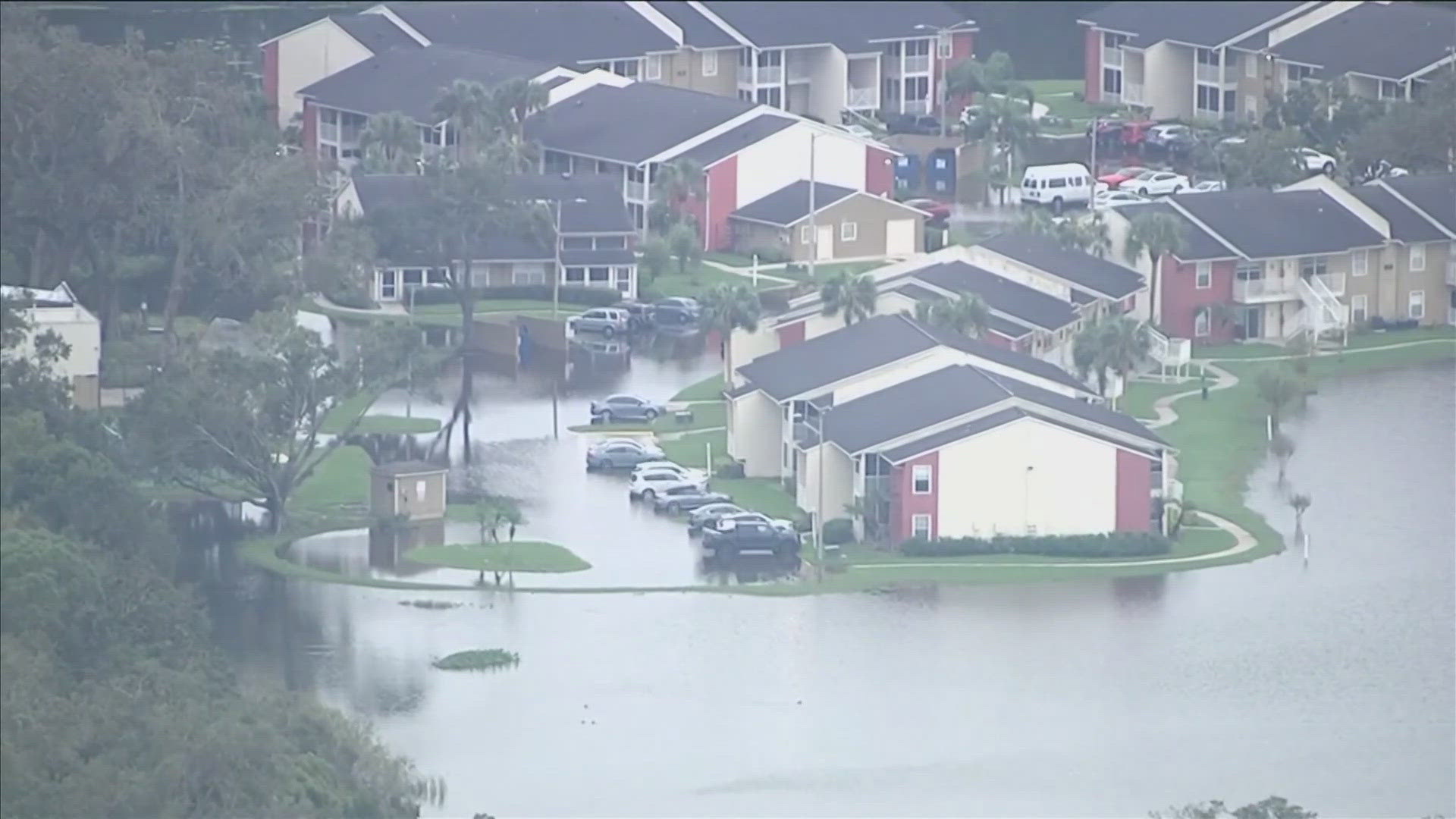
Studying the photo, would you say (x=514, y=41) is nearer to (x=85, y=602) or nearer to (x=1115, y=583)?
(x=1115, y=583)

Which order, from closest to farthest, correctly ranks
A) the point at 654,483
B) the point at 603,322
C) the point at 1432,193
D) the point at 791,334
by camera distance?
the point at 654,483 → the point at 791,334 → the point at 603,322 → the point at 1432,193

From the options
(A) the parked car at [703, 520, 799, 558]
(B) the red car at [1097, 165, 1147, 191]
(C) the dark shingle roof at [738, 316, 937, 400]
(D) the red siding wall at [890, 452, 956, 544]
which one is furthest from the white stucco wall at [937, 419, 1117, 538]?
(B) the red car at [1097, 165, 1147, 191]

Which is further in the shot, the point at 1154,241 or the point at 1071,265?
the point at 1154,241

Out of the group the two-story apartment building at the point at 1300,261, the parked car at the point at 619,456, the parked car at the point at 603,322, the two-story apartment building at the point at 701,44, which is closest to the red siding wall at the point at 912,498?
the parked car at the point at 619,456

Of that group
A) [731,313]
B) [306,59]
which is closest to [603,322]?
[731,313]

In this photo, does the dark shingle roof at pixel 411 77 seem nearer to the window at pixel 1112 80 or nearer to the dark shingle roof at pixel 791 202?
the dark shingle roof at pixel 791 202

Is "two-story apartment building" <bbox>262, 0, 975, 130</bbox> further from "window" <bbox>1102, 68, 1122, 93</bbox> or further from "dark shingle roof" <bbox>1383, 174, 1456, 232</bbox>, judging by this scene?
"dark shingle roof" <bbox>1383, 174, 1456, 232</bbox>

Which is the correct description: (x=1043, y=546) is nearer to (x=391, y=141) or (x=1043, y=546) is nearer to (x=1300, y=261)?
(x=1300, y=261)
